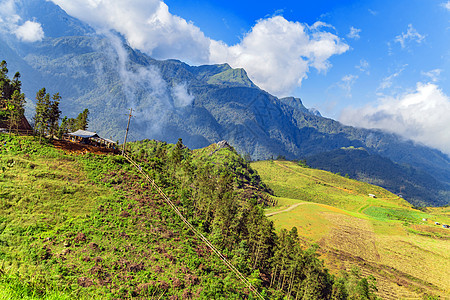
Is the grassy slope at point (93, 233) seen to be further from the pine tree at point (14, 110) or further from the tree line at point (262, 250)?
the pine tree at point (14, 110)

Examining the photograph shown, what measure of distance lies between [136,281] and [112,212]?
14.1 metres

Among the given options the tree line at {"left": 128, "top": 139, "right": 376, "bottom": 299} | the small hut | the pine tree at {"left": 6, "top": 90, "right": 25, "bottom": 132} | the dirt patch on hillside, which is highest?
the pine tree at {"left": 6, "top": 90, "right": 25, "bottom": 132}

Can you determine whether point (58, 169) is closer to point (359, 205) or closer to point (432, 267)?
point (432, 267)

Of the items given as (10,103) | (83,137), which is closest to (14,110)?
(10,103)

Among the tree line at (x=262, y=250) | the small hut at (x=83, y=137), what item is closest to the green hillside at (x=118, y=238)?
the tree line at (x=262, y=250)

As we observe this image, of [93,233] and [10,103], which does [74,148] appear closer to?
[93,233]

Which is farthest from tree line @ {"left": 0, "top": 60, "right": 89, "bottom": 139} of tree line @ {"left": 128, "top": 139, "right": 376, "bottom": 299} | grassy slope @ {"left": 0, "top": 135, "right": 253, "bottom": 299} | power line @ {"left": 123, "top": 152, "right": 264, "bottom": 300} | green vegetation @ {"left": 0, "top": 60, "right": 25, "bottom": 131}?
tree line @ {"left": 128, "top": 139, "right": 376, "bottom": 299}

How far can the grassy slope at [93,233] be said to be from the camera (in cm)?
2594

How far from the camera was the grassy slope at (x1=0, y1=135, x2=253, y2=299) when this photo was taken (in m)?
25.9

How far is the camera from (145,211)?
41344 millimetres

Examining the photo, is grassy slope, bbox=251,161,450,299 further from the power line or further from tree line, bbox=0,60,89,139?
tree line, bbox=0,60,89,139

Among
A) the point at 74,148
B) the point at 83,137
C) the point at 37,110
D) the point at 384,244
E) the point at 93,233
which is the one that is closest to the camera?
the point at 93,233

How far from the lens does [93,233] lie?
32.0 metres

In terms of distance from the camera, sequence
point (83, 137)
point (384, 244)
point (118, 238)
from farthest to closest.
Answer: point (384, 244)
point (83, 137)
point (118, 238)
